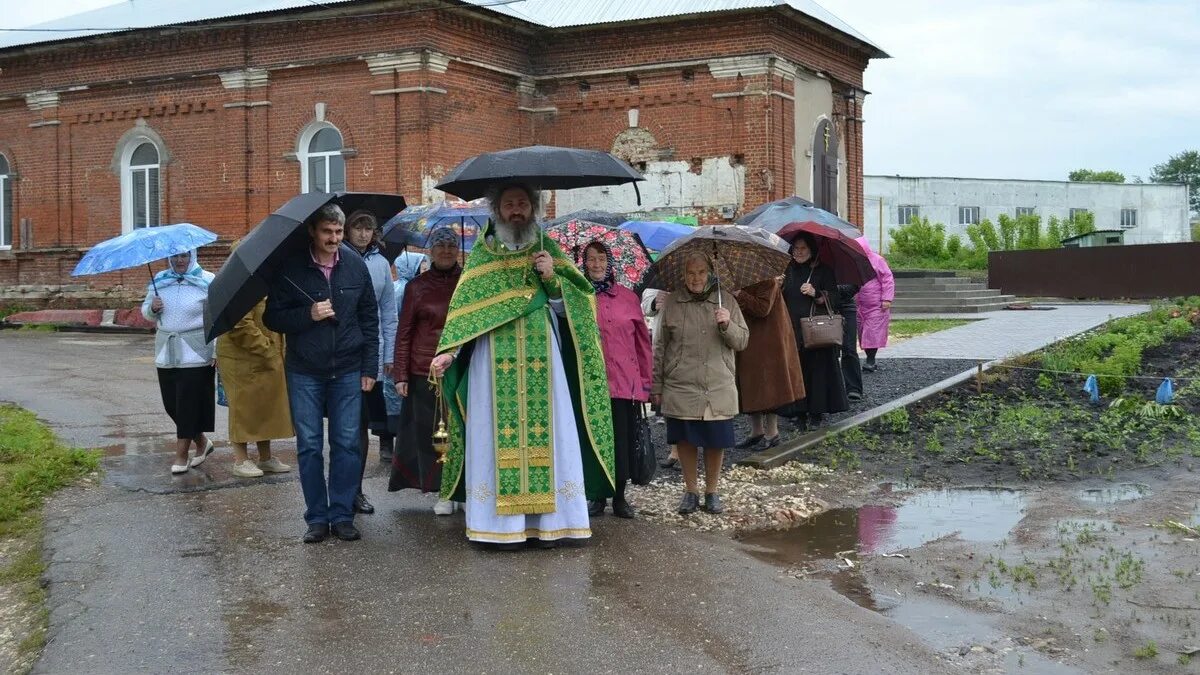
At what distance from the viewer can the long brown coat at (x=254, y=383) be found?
871 cm

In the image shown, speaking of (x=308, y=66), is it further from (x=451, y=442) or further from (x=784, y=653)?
(x=784, y=653)

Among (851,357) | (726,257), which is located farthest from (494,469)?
(851,357)

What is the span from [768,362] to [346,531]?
359cm

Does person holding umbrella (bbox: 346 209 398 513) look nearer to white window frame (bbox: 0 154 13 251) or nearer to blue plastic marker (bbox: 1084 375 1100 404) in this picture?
blue plastic marker (bbox: 1084 375 1100 404)

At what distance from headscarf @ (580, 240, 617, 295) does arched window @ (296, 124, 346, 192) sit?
16417 mm

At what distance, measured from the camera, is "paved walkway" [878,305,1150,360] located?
53.4 feet

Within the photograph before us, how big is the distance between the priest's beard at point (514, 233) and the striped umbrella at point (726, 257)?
3.73ft

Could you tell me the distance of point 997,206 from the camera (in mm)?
70688

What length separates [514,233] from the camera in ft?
22.4

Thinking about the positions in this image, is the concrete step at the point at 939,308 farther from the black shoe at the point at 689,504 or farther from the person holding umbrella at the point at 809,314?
the black shoe at the point at 689,504

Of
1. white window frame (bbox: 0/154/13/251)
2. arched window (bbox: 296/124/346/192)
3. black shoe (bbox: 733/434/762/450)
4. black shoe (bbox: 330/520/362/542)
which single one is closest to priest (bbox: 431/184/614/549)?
black shoe (bbox: 330/520/362/542)

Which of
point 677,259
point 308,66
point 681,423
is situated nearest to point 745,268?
point 677,259

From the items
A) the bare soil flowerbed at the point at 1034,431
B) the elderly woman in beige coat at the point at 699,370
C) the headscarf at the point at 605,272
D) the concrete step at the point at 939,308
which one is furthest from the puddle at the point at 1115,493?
the concrete step at the point at 939,308

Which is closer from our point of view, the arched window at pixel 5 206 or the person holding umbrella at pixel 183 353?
the person holding umbrella at pixel 183 353
